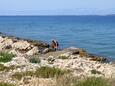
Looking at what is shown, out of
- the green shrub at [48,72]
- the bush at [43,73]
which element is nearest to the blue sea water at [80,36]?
the green shrub at [48,72]

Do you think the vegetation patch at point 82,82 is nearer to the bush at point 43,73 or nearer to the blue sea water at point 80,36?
the bush at point 43,73

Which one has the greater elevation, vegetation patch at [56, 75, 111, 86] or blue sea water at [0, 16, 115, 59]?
vegetation patch at [56, 75, 111, 86]

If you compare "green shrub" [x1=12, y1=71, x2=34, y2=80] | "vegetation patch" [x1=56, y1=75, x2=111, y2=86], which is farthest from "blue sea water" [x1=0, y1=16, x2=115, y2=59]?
"vegetation patch" [x1=56, y1=75, x2=111, y2=86]

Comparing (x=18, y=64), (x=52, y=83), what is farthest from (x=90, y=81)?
(x=18, y=64)

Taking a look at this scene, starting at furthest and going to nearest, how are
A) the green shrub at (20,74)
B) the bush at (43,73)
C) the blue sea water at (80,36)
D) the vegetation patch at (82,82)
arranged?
the blue sea water at (80,36) → the bush at (43,73) → the green shrub at (20,74) → the vegetation patch at (82,82)

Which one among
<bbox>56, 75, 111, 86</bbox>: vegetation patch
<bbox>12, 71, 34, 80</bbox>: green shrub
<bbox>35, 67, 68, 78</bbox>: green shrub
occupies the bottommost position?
<bbox>12, 71, 34, 80</bbox>: green shrub

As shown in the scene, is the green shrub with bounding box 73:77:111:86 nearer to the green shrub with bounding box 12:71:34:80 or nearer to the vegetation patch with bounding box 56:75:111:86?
the vegetation patch with bounding box 56:75:111:86

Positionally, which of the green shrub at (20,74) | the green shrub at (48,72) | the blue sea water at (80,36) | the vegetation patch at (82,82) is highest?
the vegetation patch at (82,82)

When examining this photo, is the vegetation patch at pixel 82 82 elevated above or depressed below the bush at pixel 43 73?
above

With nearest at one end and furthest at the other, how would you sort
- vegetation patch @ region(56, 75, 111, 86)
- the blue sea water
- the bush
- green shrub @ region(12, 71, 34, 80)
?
vegetation patch @ region(56, 75, 111, 86), green shrub @ region(12, 71, 34, 80), the bush, the blue sea water

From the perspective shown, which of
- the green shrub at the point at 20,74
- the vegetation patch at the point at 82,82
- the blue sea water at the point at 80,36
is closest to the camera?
the vegetation patch at the point at 82,82

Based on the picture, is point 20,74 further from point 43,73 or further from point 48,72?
point 48,72

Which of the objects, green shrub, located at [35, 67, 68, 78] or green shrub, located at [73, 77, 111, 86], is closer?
green shrub, located at [73, 77, 111, 86]

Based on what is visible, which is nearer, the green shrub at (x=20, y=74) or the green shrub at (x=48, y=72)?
the green shrub at (x=20, y=74)
